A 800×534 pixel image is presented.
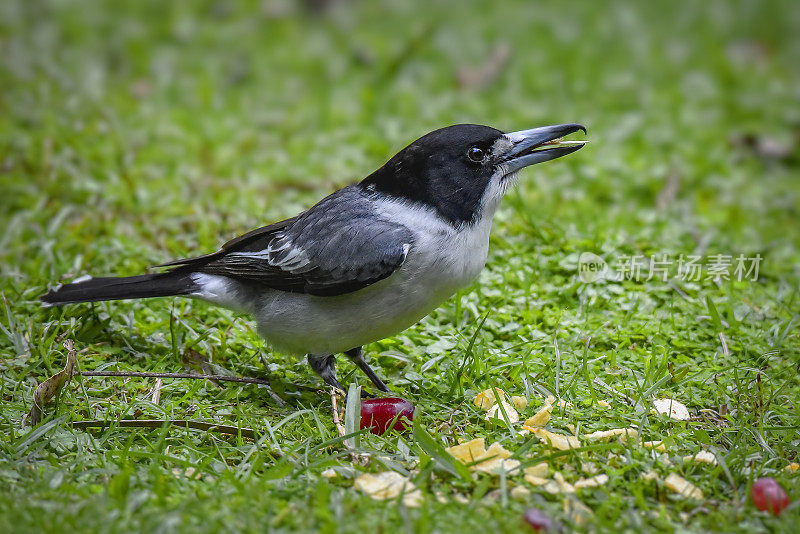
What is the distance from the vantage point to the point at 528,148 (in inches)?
163

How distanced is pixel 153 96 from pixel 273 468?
208 inches

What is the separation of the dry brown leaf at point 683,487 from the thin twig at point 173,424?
67.6 inches

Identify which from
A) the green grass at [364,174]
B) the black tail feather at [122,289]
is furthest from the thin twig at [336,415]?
the black tail feather at [122,289]

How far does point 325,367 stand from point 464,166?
1.22 meters

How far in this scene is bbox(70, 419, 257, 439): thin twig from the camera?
3.70 metres

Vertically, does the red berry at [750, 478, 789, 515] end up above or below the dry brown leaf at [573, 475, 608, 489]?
below

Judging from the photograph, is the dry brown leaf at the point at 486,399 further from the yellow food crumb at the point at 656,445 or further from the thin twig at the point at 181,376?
the thin twig at the point at 181,376

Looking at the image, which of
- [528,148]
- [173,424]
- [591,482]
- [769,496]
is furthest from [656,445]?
[173,424]

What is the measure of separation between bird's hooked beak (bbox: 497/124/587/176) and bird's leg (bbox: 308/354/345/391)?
1280 mm

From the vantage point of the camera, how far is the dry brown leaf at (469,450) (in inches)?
137

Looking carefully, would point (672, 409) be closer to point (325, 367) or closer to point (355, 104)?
point (325, 367)

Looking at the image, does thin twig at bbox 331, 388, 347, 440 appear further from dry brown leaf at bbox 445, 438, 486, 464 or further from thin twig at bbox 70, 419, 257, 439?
dry brown leaf at bbox 445, 438, 486, 464

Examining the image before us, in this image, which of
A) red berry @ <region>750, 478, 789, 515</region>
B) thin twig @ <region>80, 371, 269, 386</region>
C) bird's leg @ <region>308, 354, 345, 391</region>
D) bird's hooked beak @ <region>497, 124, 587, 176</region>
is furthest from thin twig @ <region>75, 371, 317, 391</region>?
red berry @ <region>750, 478, 789, 515</region>

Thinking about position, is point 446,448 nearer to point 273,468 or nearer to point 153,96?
point 273,468
